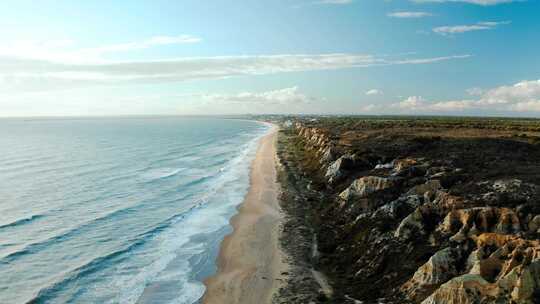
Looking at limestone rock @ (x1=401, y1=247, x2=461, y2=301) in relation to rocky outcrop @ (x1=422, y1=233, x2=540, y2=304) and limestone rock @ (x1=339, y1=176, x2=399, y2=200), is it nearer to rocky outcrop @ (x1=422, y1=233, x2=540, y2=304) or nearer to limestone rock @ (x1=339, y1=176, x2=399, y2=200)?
rocky outcrop @ (x1=422, y1=233, x2=540, y2=304)

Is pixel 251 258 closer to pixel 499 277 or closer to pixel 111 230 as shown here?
pixel 111 230

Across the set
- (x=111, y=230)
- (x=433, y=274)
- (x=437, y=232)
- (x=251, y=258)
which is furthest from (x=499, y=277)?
(x=111, y=230)

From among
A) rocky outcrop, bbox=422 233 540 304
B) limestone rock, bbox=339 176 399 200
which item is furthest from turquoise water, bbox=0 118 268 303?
rocky outcrop, bbox=422 233 540 304

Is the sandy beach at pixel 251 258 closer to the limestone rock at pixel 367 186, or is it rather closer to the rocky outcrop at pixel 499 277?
the limestone rock at pixel 367 186

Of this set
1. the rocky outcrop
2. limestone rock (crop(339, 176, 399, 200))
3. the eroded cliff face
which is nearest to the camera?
the rocky outcrop

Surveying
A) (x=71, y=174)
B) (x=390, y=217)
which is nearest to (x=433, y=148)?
(x=390, y=217)

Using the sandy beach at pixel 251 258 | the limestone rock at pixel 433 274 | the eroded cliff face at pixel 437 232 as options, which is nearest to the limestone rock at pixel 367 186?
the eroded cliff face at pixel 437 232
